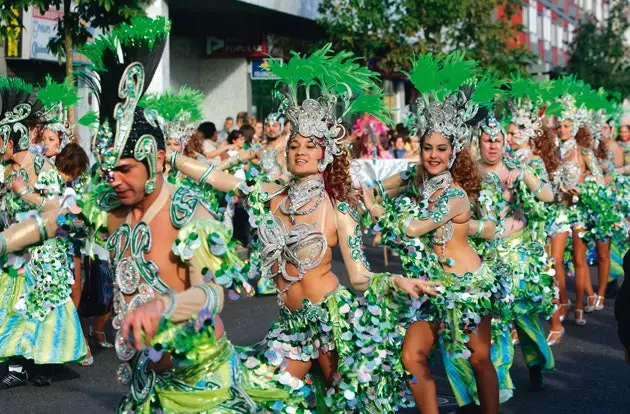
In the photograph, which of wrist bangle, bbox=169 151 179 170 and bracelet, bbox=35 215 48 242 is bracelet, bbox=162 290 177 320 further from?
wrist bangle, bbox=169 151 179 170

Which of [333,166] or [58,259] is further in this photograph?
[58,259]

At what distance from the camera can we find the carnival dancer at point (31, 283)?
8.63 metres

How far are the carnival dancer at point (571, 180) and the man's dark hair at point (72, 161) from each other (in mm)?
4338

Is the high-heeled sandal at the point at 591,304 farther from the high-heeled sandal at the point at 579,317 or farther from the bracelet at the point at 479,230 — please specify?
the bracelet at the point at 479,230

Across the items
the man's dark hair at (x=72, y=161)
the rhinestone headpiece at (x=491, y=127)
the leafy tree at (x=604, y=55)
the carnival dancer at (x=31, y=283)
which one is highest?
the leafy tree at (x=604, y=55)

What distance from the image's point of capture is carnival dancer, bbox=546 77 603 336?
37.0 feet

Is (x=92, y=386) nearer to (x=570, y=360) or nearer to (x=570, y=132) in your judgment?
(x=570, y=360)

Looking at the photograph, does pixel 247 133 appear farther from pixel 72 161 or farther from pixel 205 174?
pixel 205 174

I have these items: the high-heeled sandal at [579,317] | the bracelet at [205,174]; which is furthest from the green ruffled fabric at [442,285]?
the high-heeled sandal at [579,317]

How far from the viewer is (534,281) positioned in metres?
7.82

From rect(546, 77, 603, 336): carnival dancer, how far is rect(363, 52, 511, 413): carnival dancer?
4.10m

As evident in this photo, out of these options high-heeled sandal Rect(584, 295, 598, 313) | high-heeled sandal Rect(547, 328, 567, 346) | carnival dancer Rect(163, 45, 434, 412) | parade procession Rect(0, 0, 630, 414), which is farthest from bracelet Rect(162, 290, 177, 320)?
high-heeled sandal Rect(584, 295, 598, 313)

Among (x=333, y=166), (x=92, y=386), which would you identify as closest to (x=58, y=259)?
(x=92, y=386)

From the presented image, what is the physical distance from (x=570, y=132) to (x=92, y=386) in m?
5.60
